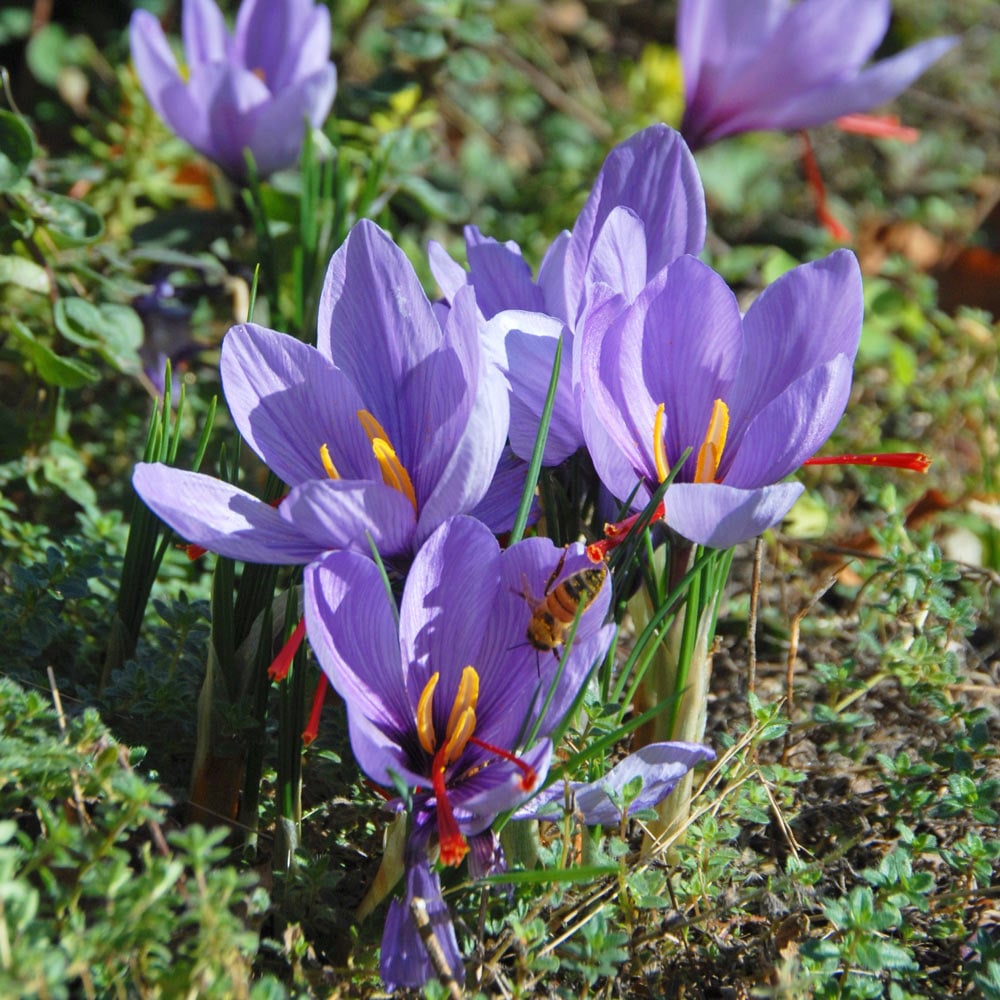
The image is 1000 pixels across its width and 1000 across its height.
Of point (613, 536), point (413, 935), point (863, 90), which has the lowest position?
point (413, 935)

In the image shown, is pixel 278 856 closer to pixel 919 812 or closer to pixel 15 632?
pixel 15 632

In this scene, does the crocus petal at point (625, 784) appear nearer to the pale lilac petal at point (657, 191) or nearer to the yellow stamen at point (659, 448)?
the yellow stamen at point (659, 448)

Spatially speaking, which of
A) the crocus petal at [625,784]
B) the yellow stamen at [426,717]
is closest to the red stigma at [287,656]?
the yellow stamen at [426,717]

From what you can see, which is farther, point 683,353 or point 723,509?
point 683,353

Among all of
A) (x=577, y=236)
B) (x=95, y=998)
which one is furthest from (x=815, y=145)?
(x=95, y=998)

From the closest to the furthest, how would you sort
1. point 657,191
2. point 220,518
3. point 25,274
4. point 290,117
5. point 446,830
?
point 446,830 < point 220,518 < point 657,191 < point 25,274 < point 290,117

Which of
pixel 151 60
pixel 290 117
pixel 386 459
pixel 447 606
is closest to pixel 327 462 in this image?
pixel 386 459

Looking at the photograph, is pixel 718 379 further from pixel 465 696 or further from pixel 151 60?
pixel 151 60
